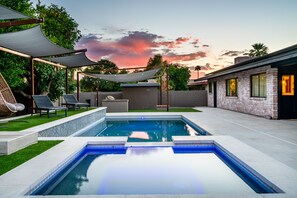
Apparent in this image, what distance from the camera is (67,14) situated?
2003cm

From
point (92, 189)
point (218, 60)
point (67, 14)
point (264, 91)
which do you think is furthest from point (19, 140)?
point (218, 60)

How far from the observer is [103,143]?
578cm

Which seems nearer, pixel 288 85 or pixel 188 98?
pixel 288 85

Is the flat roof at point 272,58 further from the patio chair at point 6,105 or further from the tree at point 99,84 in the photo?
the tree at point 99,84

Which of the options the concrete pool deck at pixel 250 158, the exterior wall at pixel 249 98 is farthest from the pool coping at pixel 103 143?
the exterior wall at pixel 249 98

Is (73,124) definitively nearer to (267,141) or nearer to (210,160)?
(210,160)

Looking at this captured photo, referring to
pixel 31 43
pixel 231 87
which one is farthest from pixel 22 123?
pixel 231 87

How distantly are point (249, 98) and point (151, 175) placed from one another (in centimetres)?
1003

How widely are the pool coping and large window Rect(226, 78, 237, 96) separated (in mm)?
9956

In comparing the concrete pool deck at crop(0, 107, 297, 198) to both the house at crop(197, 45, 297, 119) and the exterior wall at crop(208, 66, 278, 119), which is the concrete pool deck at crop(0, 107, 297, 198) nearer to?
the house at crop(197, 45, 297, 119)

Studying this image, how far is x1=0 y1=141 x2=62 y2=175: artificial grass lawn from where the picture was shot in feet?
12.3

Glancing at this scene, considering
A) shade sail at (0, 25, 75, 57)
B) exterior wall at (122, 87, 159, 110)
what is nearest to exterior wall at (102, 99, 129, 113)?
exterior wall at (122, 87, 159, 110)

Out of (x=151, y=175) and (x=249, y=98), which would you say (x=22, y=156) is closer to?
(x=151, y=175)

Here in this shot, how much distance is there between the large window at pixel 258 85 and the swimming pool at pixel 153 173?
698 cm
